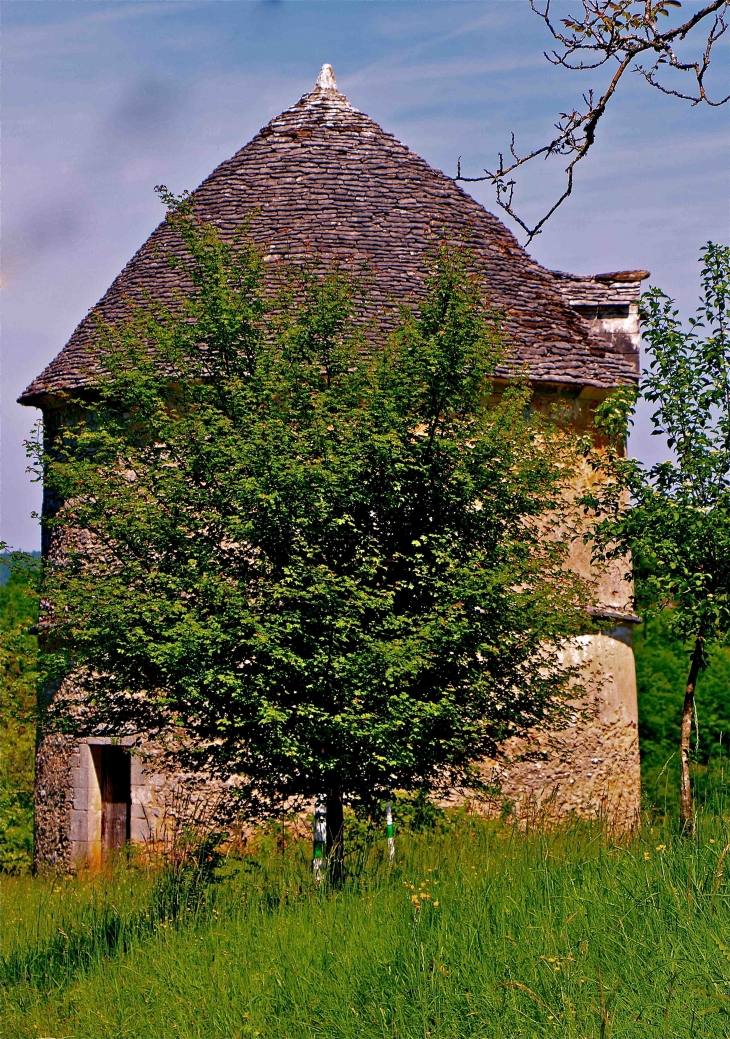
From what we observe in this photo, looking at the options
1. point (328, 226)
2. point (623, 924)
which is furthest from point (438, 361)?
point (328, 226)

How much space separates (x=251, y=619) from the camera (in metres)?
7.45

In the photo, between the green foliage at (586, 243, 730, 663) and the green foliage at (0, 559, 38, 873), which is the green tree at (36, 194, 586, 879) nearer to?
the green foliage at (586, 243, 730, 663)

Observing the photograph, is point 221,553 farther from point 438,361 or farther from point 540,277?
point 540,277

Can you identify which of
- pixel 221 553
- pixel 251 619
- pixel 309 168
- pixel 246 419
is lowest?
pixel 251 619

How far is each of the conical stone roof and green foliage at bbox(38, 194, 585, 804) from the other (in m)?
4.68

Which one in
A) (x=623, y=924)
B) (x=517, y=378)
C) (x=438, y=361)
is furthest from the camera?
(x=517, y=378)

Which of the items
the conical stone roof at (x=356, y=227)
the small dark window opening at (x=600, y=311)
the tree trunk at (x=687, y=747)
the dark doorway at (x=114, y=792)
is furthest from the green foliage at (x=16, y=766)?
the small dark window opening at (x=600, y=311)

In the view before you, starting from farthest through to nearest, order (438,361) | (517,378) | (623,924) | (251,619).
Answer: (517,378)
(438,361)
(251,619)
(623,924)

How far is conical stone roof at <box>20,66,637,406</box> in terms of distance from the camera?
13633 mm

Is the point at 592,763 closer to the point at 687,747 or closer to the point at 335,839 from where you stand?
the point at 687,747

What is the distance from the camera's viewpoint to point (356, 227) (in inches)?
557

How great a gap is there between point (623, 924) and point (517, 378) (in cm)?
431

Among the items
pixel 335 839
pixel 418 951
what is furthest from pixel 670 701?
pixel 418 951

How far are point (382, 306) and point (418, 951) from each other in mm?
8028
